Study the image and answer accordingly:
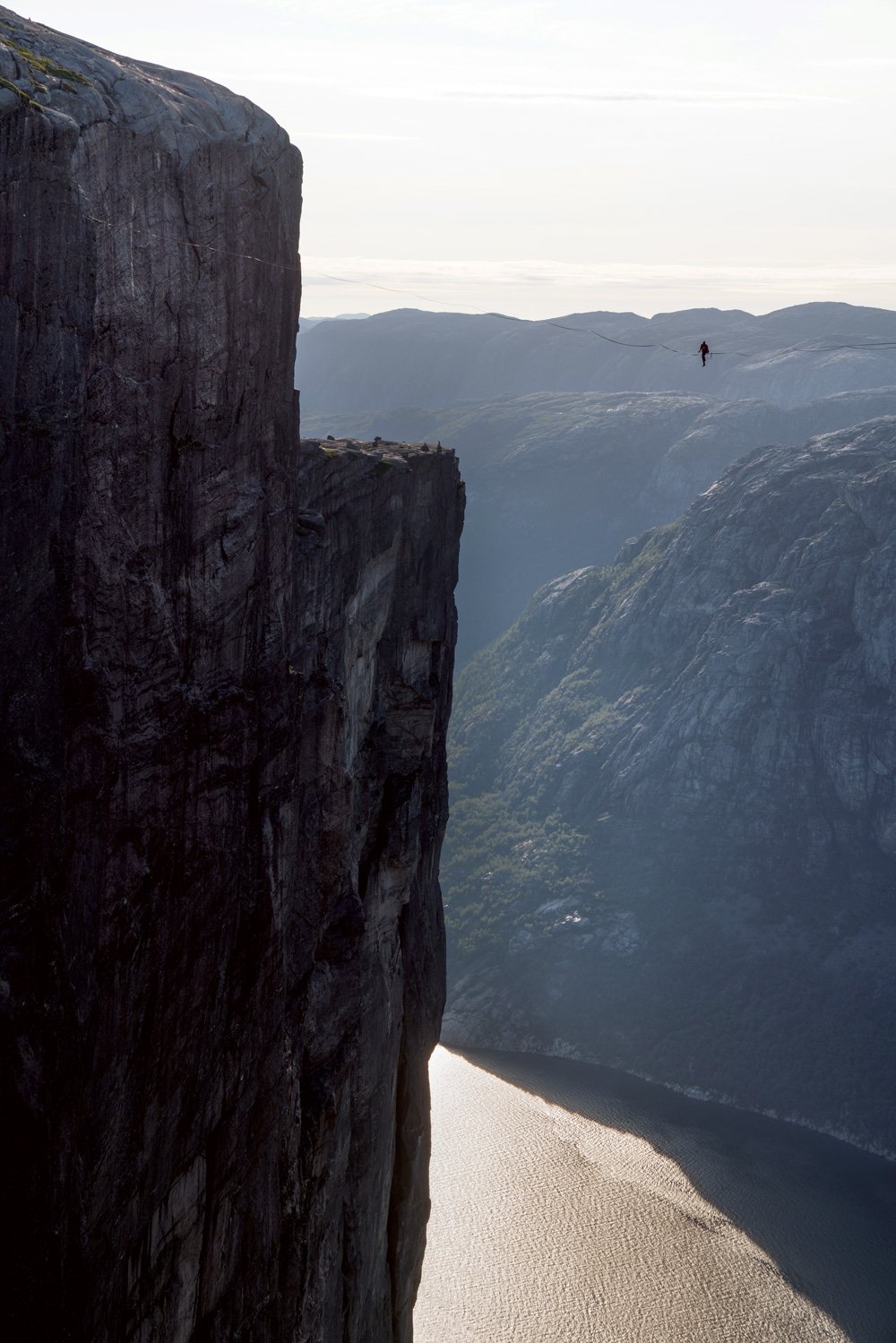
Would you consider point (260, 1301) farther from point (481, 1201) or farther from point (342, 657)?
point (481, 1201)

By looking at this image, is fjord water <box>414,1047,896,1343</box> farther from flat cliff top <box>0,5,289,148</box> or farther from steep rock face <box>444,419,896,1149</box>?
flat cliff top <box>0,5,289,148</box>

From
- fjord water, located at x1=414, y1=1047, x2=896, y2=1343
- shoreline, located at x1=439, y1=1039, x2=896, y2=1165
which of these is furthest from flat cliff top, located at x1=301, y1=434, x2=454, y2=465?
shoreline, located at x1=439, y1=1039, x2=896, y2=1165

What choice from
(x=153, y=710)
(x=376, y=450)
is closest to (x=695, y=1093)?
(x=376, y=450)

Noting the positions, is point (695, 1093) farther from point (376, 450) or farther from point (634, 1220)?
point (376, 450)

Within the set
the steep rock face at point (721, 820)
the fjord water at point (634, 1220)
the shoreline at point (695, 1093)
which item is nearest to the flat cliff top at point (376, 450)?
the fjord water at point (634, 1220)

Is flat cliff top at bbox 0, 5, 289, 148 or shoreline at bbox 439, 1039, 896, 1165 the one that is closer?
flat cliff top at bbox 0, 5, 289, 148

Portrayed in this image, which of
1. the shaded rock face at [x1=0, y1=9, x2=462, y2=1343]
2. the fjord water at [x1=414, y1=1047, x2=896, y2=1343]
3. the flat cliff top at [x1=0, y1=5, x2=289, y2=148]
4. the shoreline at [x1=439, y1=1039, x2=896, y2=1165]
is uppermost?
the flat cliff top at [x1=0, y1=5, x2=289, y2=148]

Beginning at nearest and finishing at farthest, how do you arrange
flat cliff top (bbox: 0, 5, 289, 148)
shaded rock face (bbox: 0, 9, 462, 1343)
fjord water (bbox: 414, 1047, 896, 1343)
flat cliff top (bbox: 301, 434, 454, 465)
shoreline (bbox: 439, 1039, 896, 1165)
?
flat cliff top (bbox: 0, 5, 289, 148) < shaded rock face (bbox: 0, 9, 462, 1343) < flat cliff top (bbox: 301, 434, 454, 465) < fjord water (bbox: 414, 1047, 896, 1343) < shoreline (bbox: 439, 1039, 896, 1165)

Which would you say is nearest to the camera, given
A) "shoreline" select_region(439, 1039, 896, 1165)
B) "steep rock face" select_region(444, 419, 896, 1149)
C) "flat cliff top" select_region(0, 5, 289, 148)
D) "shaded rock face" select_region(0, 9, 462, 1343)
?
"flat cliff top" select_region(0, 5, 289, 148)
